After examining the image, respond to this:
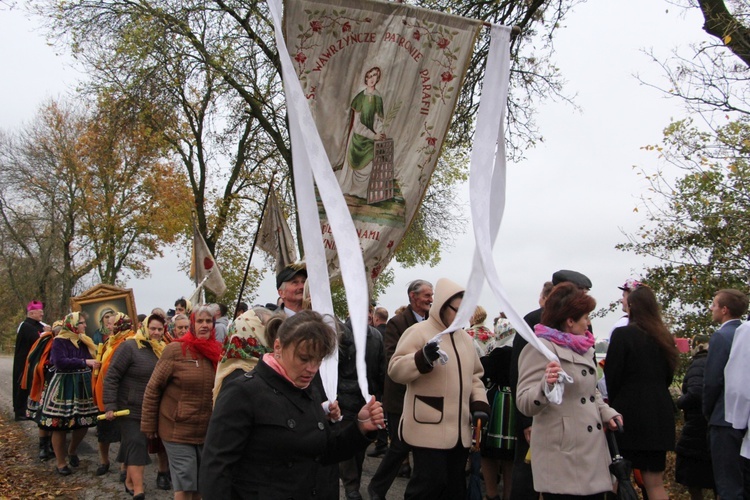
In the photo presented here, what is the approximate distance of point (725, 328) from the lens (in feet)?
19.7

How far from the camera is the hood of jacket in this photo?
584 centimetres

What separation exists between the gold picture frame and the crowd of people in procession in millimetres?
4166

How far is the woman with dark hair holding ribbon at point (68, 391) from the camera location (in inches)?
362

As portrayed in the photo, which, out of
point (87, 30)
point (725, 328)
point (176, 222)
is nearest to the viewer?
point (725, 328)

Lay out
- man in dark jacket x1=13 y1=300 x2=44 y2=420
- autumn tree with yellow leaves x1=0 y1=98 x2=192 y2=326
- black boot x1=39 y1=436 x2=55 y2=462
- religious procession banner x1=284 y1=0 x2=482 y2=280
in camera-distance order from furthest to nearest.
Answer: autumn tree with yellow leaves x1=0 y1=98 x2=192 y2=326
man in dark jacket x1=13 y1=300 x2=44 y2=420
black boot x1=39 y1=436 x2=55 y2=462
religious procession banner x1=284 y1=0 x2=482 y2=280

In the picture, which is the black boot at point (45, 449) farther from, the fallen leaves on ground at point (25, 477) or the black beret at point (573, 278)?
the black beret at point (573, 278)

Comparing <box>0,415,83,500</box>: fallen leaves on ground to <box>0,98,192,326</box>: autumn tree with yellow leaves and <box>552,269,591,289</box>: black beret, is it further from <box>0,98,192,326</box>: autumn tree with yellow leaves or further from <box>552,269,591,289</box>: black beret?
<box>0,98,192,326</box>: autumn tree with yellow leaves

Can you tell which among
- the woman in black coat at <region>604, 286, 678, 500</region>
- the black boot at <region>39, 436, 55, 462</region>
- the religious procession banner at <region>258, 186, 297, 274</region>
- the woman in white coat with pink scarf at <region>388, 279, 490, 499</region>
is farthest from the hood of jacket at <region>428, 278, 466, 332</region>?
the black boot at <region>39, 436, 55, 462</region>

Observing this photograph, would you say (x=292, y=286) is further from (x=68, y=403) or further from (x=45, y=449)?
(x=45, y=449)

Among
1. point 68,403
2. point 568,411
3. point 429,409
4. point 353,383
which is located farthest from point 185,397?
point 68,403

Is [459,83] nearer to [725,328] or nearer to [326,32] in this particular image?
[326,32]

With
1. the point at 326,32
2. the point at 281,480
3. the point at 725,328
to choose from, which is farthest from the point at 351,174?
the point at 725,328

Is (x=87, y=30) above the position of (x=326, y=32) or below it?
above

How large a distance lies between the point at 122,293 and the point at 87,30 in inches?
275
